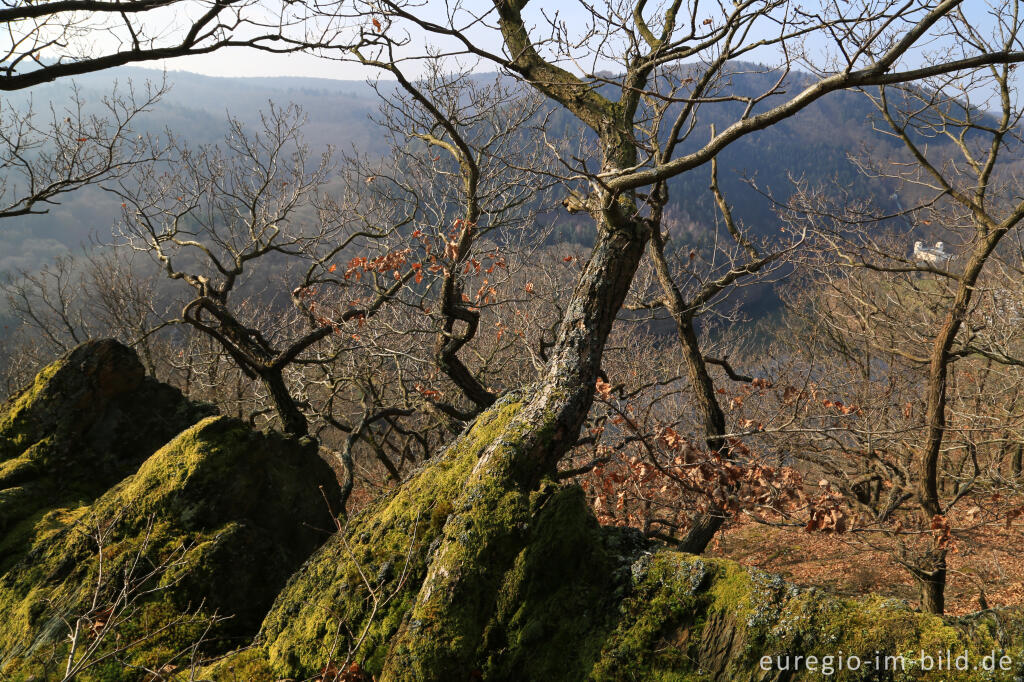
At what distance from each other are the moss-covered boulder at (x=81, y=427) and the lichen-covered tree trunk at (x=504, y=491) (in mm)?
3941

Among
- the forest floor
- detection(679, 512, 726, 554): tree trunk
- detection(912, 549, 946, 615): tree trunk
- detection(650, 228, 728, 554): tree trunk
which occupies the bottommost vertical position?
the forest floor

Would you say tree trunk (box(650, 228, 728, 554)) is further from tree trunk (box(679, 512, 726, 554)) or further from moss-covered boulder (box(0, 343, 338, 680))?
moss-covered boulder (box(0, 343, 338, 680))

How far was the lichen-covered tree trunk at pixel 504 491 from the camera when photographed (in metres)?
2.62

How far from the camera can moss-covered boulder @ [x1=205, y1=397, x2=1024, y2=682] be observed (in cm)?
217

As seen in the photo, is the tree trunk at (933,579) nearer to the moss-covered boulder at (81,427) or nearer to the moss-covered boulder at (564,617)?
the moss-covered boulder at (564,617)

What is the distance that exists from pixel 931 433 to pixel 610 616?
503 centimetres

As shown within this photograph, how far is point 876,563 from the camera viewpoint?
36.0 feet

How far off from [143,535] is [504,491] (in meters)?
2.60

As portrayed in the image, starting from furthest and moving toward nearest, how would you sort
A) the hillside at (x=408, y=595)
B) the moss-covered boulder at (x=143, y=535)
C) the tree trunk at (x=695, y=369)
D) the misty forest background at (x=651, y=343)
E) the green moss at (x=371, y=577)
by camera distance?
1. the misty forest background at (x=651, y=343)
2. the tree trunk at (x=695, y=369)
3. the moss-covered boulder at (x=143, y=535)
4. the green moss at (x=371, y=577)
5. the hillside at (x=408, y=595)

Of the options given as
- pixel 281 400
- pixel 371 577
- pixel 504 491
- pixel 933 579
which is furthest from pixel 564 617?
pixel 933 579

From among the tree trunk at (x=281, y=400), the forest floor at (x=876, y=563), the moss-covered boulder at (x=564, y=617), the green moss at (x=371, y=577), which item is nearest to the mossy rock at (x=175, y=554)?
the green moss at (x=371, y=577)

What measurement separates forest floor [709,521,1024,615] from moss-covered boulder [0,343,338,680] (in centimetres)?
751

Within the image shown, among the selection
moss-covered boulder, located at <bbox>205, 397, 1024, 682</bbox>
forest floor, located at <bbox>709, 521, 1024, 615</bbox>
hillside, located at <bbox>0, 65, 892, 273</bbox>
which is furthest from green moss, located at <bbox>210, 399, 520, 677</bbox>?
hillside, located at <bbox>0, 65, 892, 273</bbox>

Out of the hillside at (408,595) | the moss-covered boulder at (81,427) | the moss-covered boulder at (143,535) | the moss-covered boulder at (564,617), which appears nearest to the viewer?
the moss-covered boulder at (564,617)
